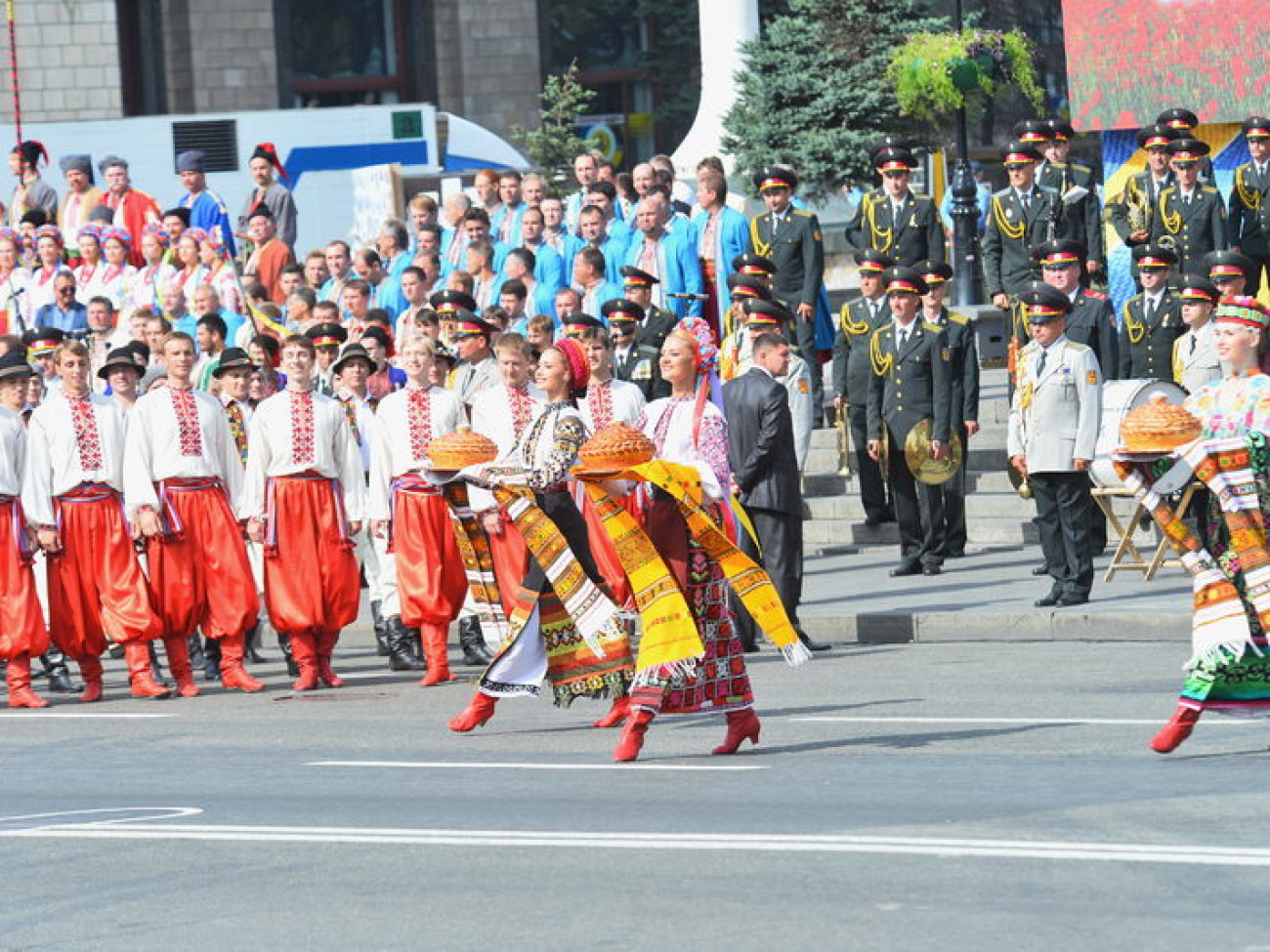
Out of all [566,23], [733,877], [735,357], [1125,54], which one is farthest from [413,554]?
[566,23]

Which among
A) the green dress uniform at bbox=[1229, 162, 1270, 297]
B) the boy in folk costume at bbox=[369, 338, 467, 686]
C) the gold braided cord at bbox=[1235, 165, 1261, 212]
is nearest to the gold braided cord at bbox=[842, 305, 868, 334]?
the green dress uniform at bbox=[1229, 162, 1270, 297]

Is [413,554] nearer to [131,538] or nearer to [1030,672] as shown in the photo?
[131,538]

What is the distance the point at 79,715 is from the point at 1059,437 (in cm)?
609

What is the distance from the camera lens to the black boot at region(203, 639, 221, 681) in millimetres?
16406

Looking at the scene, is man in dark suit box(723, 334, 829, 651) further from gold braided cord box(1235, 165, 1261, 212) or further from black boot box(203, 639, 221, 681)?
gold braided cord box(1235, 165, 1261, 212)

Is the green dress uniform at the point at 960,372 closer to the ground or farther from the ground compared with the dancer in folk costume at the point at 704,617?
farther from the ground

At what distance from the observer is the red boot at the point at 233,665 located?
1562cm

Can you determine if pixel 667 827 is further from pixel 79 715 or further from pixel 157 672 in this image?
pixel 157 672

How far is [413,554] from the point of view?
1562 cm

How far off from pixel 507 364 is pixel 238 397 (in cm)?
261

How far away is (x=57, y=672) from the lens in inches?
648

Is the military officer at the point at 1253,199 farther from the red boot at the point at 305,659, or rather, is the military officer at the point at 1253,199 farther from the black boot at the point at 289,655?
the red boot at the point at 305,659

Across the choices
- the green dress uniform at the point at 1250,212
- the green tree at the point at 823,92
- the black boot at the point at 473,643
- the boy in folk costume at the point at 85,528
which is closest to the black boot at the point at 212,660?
the boy in folk costume at the point at 85,528

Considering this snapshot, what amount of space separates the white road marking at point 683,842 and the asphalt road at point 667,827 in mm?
18
